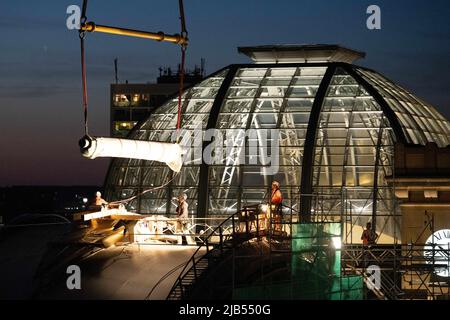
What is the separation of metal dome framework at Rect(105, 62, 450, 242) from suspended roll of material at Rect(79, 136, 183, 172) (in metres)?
12.6

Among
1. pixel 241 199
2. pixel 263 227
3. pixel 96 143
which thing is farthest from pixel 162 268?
pixel 241 199

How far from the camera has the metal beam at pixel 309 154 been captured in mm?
51594

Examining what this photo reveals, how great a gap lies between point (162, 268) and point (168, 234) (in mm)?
4060

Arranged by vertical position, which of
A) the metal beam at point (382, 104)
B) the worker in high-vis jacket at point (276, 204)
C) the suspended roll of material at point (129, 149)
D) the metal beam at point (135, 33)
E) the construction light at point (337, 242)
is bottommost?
the construction light at point (337, 242)

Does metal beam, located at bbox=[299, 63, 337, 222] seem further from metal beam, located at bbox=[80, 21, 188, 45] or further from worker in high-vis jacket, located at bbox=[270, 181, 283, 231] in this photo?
metal beam, located at bbox=[80, 21, 188, 45]

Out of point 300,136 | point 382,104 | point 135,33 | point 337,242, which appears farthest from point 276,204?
point 382,104

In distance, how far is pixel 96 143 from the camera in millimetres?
33406

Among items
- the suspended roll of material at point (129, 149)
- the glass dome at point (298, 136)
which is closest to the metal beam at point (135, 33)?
the suspended roll of material at point (129, 149)

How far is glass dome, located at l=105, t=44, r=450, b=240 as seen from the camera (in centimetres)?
5206

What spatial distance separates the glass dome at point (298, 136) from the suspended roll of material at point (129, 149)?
1207cm

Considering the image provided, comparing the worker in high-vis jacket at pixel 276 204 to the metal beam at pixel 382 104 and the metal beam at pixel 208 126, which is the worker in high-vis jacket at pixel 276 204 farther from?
the metal beam at pixel 382 104

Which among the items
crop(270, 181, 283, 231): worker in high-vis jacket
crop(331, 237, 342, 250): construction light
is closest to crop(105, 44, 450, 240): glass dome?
crop(270, 181, 283, 231): worker in high-vis jacket
